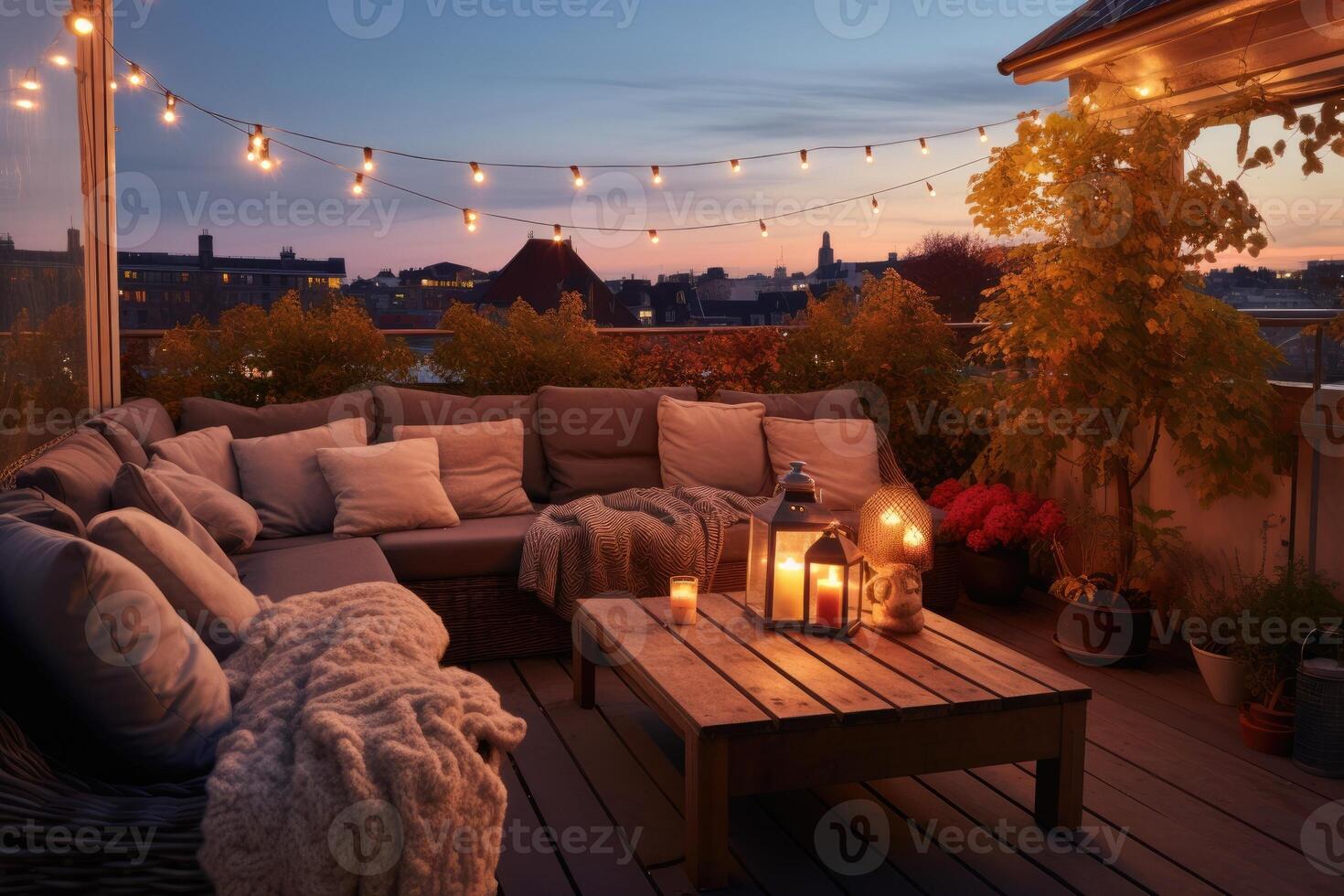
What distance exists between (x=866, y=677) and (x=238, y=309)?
11.9 ft

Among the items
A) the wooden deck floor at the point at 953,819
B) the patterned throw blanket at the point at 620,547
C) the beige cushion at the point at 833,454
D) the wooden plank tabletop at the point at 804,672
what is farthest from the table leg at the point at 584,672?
the beige cushion at the point at 833,454

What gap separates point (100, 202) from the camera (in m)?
4.44

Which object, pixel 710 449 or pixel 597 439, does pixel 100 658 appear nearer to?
pixel 597 439

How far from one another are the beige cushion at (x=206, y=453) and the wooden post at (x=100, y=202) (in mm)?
513

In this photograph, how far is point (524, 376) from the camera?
512 cm

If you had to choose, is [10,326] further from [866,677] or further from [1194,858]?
[1194,858]

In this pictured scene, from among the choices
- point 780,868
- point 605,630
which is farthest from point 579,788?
point 780,868

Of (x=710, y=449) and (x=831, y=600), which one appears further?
(x=710, y=449)

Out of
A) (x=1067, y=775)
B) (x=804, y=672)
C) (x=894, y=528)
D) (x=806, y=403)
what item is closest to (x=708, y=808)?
(x=804, y=672)

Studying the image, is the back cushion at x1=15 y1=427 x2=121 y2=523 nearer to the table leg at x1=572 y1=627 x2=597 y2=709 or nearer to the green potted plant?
the table leg at x1=572 y1=627 x2=597 y2=709

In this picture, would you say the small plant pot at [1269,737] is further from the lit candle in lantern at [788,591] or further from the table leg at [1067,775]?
the lit candle in lantern at [788,591]

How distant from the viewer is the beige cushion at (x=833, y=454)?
464 cm

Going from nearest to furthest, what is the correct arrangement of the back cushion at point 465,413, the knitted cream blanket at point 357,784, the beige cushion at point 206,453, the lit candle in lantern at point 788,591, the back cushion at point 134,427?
the knitted cream blanket at point 357,784, the lit candle in lantern at point 788,591, the back cushion at point 134,427, the beige cushion at point 206,453, the back cushion at point 465,413

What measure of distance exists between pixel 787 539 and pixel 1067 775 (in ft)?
3.04
